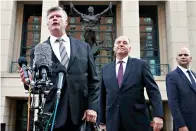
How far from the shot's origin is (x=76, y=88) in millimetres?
2994

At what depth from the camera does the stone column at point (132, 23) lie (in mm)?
14820

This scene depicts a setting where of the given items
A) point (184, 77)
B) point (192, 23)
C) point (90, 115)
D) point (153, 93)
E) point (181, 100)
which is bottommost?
point (90, 115)

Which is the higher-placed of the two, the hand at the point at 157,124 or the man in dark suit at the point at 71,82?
the man in dark suit at the point at 71,82

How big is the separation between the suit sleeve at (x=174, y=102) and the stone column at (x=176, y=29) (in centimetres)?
1066

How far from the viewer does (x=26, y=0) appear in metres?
16.7

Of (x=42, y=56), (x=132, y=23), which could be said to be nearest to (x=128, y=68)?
(x=42, y=56)

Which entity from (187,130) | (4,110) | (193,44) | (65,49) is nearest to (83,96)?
(65,49)

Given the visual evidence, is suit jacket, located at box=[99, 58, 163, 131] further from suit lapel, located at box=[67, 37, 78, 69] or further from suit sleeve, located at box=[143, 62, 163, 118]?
suit lapel, located at box=[67, 37, 78, 69]

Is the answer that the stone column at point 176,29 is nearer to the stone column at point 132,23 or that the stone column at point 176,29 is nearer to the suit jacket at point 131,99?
the stone column at point 132,23

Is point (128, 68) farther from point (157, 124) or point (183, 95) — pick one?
point (183, 95)

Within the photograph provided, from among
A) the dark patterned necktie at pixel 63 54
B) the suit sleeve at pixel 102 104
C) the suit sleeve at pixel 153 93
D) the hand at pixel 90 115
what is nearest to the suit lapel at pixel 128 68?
the suit sleeve at pixel 153 93

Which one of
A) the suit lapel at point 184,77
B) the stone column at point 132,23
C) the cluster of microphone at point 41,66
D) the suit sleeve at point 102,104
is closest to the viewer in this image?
the cluster of microphone at point 41,66

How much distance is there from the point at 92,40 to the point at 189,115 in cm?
741

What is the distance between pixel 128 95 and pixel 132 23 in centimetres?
1183
